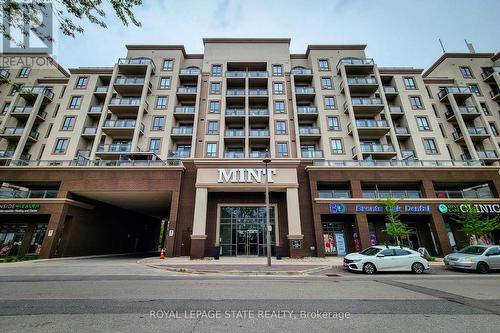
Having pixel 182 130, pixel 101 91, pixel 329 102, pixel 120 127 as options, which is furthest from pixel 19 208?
pixel 329 102

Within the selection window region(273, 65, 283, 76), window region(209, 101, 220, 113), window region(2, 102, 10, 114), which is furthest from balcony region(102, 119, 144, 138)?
window region(273, 65, 283, 76)

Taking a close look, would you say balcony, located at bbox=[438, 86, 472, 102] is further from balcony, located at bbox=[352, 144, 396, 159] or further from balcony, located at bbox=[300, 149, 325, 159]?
balcony, located at bbox=[300, 149, 325, 159]

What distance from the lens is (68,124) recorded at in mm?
32875

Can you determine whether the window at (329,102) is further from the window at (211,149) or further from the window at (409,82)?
the window at (211,149)

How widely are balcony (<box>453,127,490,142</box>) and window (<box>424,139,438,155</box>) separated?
16.5 feet

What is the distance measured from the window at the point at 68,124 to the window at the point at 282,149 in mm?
29066

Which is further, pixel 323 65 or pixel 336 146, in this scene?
pixel 323 65

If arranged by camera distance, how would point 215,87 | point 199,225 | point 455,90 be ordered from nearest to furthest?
point 199,225
point 455,90
point 215,87

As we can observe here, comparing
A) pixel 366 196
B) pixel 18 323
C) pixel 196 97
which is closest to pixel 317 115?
pixel 366 196

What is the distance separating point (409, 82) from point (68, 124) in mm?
51002

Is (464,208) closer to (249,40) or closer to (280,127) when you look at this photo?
(280,127)

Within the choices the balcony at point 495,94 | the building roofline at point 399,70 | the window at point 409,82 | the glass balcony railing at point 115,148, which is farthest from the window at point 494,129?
the glass balcony railing at point 115,148

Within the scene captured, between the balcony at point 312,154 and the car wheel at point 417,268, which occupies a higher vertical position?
the balcony at point 312,154

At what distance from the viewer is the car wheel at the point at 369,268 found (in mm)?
13758
